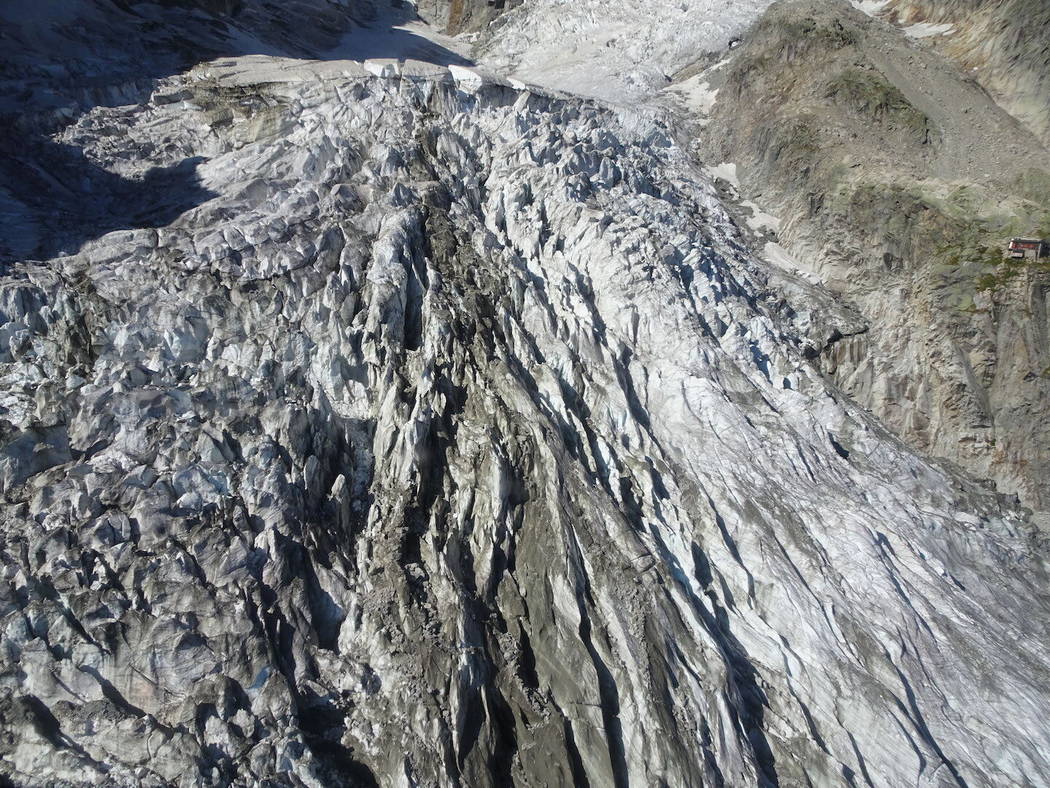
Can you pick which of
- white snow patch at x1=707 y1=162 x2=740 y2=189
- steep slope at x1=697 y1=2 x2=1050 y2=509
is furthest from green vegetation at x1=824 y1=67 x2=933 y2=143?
white snow patch at x1=707 y1=162 x2=740 y2=189

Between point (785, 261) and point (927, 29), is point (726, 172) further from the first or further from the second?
point (927, 29)

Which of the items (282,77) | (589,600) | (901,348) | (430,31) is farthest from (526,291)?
(430,31)

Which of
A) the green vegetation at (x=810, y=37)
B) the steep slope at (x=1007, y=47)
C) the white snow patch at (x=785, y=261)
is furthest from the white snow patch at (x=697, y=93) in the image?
the steep slope at (x=1007, y=47)

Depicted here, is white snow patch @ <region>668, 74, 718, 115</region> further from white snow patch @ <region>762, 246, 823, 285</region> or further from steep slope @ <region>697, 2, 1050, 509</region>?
white snow patch @ <region>762, 246, 823, 285</region>

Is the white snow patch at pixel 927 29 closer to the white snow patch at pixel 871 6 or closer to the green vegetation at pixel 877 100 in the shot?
the white snow patch at pixel 871 6

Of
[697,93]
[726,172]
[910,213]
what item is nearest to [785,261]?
[910,213]

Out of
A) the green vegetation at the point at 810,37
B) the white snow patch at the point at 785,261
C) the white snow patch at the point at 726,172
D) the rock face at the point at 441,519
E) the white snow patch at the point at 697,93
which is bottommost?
the rock face at the point at 441,519
